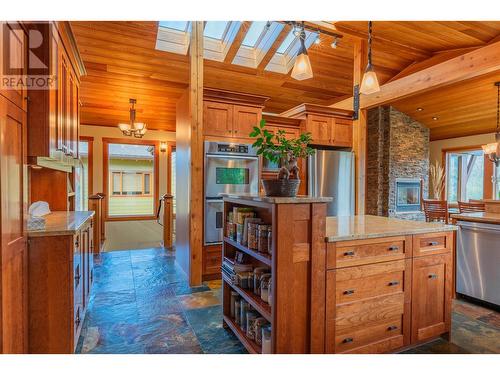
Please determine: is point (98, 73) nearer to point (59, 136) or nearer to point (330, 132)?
point (59, 136)

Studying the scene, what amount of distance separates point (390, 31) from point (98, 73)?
4697 millimetres

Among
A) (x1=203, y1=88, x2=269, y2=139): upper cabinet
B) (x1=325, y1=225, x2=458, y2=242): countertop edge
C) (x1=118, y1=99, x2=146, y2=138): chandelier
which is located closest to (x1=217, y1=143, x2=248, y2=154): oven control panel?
(x1=203, y1=88, x2=269, y2=139): upper cabinet

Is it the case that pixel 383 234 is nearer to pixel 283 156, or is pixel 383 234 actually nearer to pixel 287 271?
pixel 287 271

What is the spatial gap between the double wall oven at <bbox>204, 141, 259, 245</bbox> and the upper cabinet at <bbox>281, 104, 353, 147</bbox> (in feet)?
3.95

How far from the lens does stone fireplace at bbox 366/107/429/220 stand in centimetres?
563

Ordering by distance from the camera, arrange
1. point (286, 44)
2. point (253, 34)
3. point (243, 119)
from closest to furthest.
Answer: point (243, 119) < point (253, 34) < point (286, 44)

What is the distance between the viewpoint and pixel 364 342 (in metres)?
1.87

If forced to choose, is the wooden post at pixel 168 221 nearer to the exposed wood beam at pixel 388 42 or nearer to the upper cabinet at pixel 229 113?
the upper cabinet at pixel 229 113

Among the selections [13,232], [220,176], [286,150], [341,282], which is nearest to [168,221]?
[220,176]

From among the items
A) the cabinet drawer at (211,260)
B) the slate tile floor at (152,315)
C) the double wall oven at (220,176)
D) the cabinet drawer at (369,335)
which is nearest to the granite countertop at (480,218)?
the cabinet drawer at (369,335)

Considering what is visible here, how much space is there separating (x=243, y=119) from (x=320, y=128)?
1.34 metres

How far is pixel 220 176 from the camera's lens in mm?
3645
